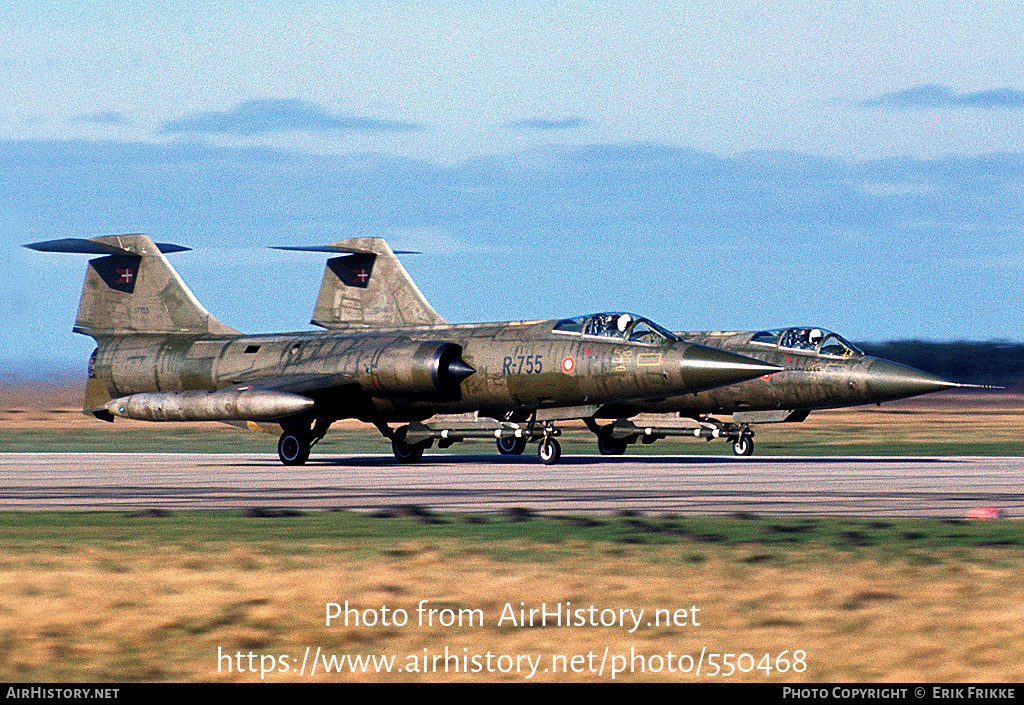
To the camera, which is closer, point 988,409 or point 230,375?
point 230,375

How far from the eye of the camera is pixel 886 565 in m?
11.8

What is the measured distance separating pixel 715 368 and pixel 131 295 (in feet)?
57.1

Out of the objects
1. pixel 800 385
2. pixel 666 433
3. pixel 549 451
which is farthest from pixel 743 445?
pixel 549 451

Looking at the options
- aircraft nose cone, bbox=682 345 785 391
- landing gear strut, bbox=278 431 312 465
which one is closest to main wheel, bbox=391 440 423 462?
landing gear strut, bbox=278 431 312 465

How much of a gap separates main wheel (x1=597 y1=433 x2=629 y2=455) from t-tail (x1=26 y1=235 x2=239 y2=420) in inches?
416

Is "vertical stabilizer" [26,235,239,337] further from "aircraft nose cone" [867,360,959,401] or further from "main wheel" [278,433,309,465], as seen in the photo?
"aircraft nose cone" [867,360,959,401]

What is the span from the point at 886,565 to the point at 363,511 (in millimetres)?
7669

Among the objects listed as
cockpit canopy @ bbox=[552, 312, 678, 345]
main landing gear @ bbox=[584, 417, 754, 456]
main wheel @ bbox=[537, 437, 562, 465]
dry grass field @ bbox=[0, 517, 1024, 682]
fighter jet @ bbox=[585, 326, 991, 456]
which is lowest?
dry grass field @ bbox=[0, 517, 1024, 682]

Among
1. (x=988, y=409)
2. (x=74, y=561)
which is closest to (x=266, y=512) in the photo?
Result: (x=74, y=561)

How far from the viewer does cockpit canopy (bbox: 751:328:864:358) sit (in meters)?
35.8

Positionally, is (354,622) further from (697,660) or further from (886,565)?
(886,565)

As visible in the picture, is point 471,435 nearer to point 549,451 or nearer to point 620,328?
point 549,451

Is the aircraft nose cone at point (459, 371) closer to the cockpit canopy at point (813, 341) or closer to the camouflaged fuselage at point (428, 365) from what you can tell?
the camouflaged fuselage at point (428, 365)

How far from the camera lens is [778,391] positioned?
119ft
